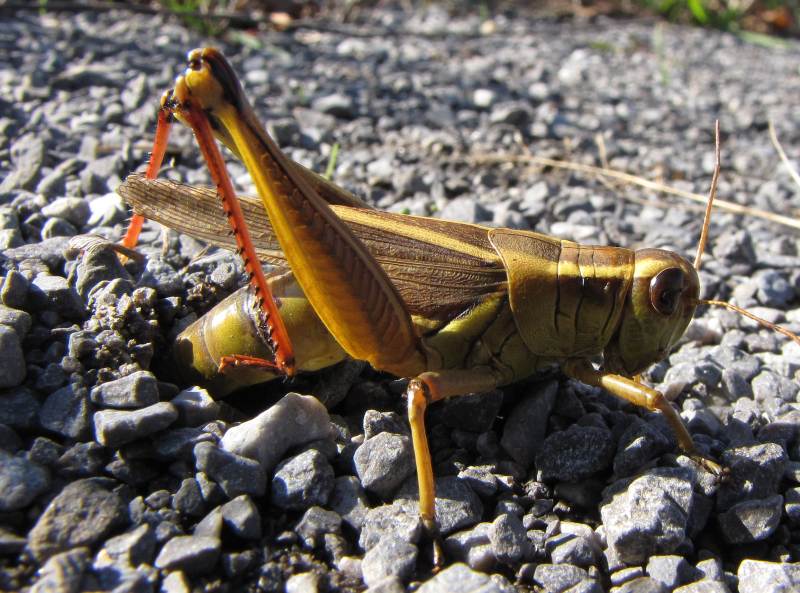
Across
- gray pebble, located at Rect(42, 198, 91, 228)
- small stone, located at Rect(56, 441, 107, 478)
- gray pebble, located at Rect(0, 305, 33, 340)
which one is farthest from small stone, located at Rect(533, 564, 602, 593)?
gray pebble, located at Rect(42, 198, 91, 228)

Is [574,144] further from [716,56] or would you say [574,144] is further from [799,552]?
[716,56]

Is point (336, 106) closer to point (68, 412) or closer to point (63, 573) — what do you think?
point (68, 412)

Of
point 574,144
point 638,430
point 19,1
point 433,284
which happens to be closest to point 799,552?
point 638,430

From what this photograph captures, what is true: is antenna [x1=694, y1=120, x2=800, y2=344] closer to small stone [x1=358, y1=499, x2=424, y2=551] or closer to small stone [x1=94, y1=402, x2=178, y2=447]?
small stone [x1=358, y1=499, x2=424, y2=551]

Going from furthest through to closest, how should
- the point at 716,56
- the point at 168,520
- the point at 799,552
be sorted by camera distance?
the point at 716,56 < the point at 799,552 < the point at 168,520

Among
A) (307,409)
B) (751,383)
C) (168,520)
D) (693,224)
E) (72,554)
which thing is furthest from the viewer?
(693,224)

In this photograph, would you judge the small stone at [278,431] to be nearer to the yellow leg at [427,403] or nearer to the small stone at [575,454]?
the yellow leg at [427,403]

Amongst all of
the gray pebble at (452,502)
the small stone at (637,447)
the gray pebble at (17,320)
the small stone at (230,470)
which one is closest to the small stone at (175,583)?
the small stone at (230,470)
